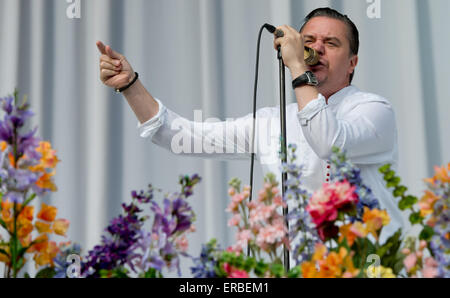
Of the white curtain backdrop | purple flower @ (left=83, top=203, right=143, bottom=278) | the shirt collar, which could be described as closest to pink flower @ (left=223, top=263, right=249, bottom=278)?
purple flower @ (left=83, top=203, right=143, bottom=278)

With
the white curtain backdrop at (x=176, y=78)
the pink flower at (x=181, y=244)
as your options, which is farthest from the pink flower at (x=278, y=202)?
the white curtain backdrop at (x=176, y=78)

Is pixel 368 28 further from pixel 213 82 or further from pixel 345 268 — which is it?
pixel 345 268

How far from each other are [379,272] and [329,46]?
3.73 feet

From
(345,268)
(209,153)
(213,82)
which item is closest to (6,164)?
(345,268)

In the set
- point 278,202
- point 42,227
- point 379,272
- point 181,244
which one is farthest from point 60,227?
point 379,272

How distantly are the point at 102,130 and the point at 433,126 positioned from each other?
143 centimetres

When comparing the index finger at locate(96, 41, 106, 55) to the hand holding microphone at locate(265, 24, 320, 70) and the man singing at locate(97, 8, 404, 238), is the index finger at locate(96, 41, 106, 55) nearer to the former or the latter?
the man singing at locate(97, 8, 404, 238)

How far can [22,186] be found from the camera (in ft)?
1.79

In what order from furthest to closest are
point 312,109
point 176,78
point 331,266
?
point 176,78, point 312,109, point 331,266

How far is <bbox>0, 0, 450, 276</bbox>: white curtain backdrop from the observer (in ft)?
7.54

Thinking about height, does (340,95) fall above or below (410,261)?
above

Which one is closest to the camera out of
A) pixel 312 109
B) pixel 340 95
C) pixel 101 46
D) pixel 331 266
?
pixel 331 266

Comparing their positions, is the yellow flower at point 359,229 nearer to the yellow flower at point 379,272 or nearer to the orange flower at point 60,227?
the yellow flower at point 379,272

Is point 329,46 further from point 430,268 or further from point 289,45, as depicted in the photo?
point 430,268
